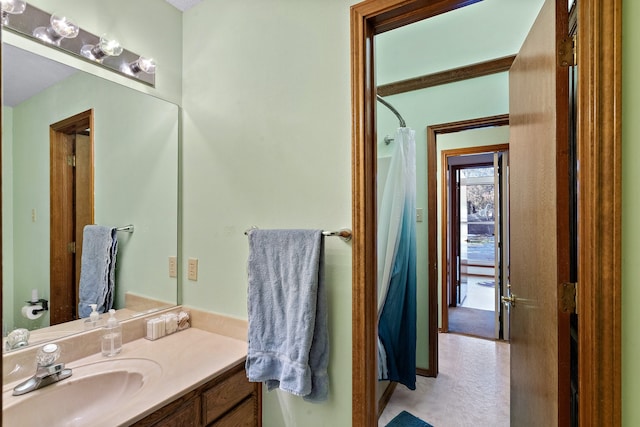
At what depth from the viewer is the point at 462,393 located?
2.35m

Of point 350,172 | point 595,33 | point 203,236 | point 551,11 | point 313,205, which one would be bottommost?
point 203,236

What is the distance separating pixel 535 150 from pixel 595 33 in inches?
17.4

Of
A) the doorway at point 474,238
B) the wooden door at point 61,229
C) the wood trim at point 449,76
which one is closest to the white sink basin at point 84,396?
the wooden door at point 61,229

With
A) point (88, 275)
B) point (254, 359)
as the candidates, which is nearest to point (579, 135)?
point (254, 359)

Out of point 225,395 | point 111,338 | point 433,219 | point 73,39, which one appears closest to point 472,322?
point 433,219

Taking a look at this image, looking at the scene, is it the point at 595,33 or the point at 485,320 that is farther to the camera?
the point at 485,320

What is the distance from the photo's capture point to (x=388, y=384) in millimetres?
2363

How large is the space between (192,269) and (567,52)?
180cm

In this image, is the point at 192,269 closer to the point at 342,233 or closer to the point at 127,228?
the point at 127,228

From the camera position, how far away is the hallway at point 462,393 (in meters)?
2.08

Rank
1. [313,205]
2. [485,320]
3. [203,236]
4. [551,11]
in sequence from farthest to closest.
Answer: [485,320]
[203,236]
[313,205]
[551,11]

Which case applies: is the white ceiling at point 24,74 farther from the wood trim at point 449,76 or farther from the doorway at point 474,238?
the doorway at point 474,238

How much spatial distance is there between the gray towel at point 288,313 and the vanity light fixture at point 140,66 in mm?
990

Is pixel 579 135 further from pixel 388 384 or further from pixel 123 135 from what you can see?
pixel 388 384
